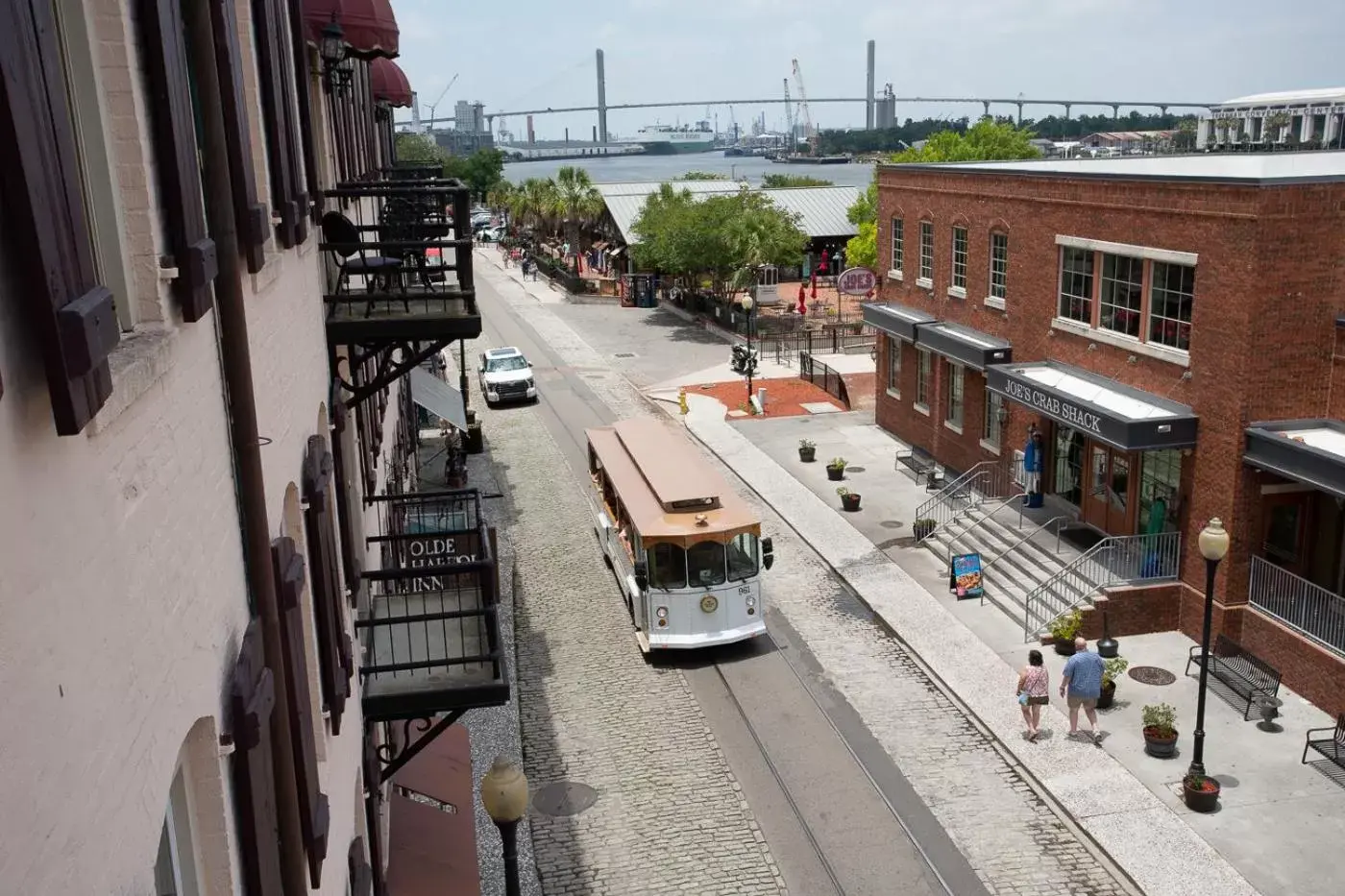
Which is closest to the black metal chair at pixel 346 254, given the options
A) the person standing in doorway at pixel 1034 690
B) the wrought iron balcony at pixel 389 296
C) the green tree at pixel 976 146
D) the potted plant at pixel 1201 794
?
the wrought iron balcony at pixel 389 296

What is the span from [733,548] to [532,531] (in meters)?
8.88

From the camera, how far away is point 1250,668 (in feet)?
58.2

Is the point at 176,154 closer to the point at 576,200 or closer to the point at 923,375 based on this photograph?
the point at 923,375

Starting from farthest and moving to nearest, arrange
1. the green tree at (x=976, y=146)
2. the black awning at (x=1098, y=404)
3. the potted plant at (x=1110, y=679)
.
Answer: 1. the green tree at (x=976, y=146)
2. the black awning at (x=1098, y=404)
3. the potted plant at (x=1110, y=679)

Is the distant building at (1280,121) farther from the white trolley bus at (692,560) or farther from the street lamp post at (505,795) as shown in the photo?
the street lamp post at (505,795)

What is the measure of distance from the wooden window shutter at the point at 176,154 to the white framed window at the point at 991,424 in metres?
23.8

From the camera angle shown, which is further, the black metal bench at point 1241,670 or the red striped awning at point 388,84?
the red striped awning at point 388,84

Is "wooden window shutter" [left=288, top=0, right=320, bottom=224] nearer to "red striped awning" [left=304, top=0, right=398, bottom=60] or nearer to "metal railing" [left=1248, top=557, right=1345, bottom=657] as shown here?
"red striped awning" [left=304, top=0, right=398, bottom=60]

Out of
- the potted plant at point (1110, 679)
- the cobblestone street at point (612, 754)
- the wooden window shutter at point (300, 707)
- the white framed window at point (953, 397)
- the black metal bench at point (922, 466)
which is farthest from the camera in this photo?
the white framed window at point (953, 397)

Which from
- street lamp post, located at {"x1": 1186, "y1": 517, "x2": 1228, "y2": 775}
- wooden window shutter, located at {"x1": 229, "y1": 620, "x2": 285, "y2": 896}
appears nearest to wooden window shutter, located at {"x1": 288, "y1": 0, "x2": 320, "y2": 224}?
wooden window shutter, located at {"x1": 229, "y1": 620, "x2": 285, "y2": 896}

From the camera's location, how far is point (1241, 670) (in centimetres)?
1789

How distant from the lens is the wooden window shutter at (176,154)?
4.00 m

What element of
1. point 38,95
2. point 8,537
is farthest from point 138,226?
point 8,537

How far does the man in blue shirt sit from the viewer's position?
52.5ft
